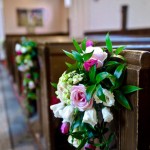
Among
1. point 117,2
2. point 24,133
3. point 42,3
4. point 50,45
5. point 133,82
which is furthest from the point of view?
point 42,3

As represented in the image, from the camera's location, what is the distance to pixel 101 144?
0.89 metres

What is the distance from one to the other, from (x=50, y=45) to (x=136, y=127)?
3.65ft

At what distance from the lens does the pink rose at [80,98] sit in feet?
2.63

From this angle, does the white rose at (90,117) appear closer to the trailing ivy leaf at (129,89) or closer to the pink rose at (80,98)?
the pink rose at (80,98)

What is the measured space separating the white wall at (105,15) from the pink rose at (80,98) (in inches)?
93.7

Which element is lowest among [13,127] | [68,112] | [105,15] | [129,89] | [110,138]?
[13,127]

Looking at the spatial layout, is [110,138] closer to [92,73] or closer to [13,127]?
[92,73]

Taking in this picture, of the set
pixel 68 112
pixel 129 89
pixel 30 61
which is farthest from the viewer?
pixel 30 61

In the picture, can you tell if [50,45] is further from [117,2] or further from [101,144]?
[117,2]

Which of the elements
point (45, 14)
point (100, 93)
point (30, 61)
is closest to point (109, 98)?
point (100, 93)

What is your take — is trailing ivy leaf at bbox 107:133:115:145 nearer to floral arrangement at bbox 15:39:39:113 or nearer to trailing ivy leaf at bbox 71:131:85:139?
trailing ivy leaf at bbox 71:131:85:139

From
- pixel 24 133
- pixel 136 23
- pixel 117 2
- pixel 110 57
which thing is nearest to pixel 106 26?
pixel 117 2

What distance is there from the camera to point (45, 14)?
966cm

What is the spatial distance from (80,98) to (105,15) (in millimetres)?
3510
